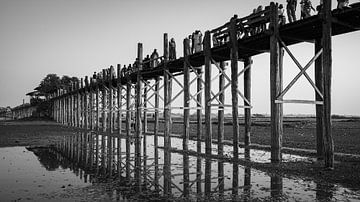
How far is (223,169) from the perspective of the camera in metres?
9.59

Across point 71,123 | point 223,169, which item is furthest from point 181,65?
point 71,123

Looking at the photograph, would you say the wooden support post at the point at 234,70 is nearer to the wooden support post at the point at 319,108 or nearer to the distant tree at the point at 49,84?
the wooden support post at the point at 319,108

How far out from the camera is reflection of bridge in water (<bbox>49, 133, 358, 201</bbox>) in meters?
6.41

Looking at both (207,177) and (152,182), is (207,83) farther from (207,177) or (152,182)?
(152,182)

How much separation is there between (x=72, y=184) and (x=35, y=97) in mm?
68241

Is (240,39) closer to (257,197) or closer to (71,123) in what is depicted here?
(257,197)

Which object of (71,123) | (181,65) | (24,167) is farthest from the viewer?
(71,123)

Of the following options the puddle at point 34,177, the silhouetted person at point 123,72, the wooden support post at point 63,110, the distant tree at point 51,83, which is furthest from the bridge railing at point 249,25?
the distant tree at point 51,83

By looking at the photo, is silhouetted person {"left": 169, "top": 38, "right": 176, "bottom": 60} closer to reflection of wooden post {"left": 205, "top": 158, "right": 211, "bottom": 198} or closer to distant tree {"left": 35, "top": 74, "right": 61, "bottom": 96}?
reflection of wooden post {"left": 205, "top": 158, "right": 211, "bottom": 198}

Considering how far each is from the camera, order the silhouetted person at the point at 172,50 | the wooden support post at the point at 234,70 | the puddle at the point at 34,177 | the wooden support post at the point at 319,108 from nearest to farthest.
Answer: the puddle at the point at 34,177 < the wooden support post at the point at 319,108 < the wooden support post at the point at 234,70 < the silhouetted person at the point at 172,50

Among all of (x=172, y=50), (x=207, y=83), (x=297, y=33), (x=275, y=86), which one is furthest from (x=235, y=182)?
(x=172, y=50)

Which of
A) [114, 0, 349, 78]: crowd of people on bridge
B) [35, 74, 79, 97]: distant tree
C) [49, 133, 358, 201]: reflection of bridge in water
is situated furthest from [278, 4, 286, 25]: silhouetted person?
[35, 74, 79, 97]: distant tree

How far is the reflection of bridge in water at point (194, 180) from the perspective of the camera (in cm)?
641

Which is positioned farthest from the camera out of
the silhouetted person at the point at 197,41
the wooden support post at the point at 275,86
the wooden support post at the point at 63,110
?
the wooden support post at the point at 63,110
